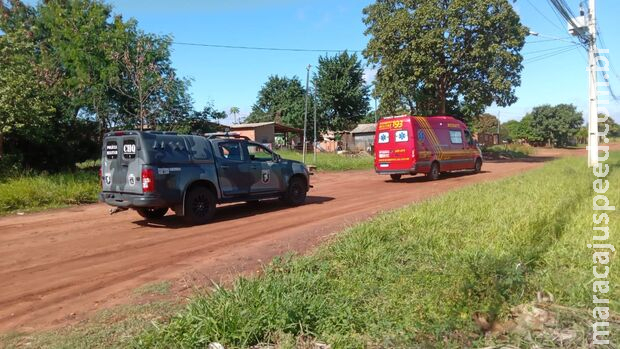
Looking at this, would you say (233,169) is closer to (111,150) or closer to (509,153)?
(111,150)

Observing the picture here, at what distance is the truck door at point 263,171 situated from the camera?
1138 cm

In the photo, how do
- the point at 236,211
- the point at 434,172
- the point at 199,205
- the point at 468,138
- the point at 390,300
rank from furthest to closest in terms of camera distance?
the point at 468,138 < the point at 434,172 < the point at 236,211 < the point at 199,205 < the point at 390,300

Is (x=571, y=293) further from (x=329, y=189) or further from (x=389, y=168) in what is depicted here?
(x=389, y=168)

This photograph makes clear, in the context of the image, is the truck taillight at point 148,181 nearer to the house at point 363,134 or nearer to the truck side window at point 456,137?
the truck side window at point 456,137

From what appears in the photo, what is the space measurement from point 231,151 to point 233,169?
1.43ft

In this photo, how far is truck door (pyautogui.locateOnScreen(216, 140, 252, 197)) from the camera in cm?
1062

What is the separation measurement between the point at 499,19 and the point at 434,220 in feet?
86.9

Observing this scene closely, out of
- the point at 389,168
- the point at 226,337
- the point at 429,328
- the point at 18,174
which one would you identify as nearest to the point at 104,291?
the point at 226,337

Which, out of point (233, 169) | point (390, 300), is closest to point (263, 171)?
point (233, 169)

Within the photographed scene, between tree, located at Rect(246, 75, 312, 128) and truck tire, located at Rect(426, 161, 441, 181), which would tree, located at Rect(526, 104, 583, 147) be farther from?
truck tire, located at Rect(426, 161, 441, 181)

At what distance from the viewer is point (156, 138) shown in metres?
9.53

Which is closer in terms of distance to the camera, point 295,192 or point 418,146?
point 295,192

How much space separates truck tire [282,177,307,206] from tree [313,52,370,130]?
33.7 m

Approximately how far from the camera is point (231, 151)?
1096cm
